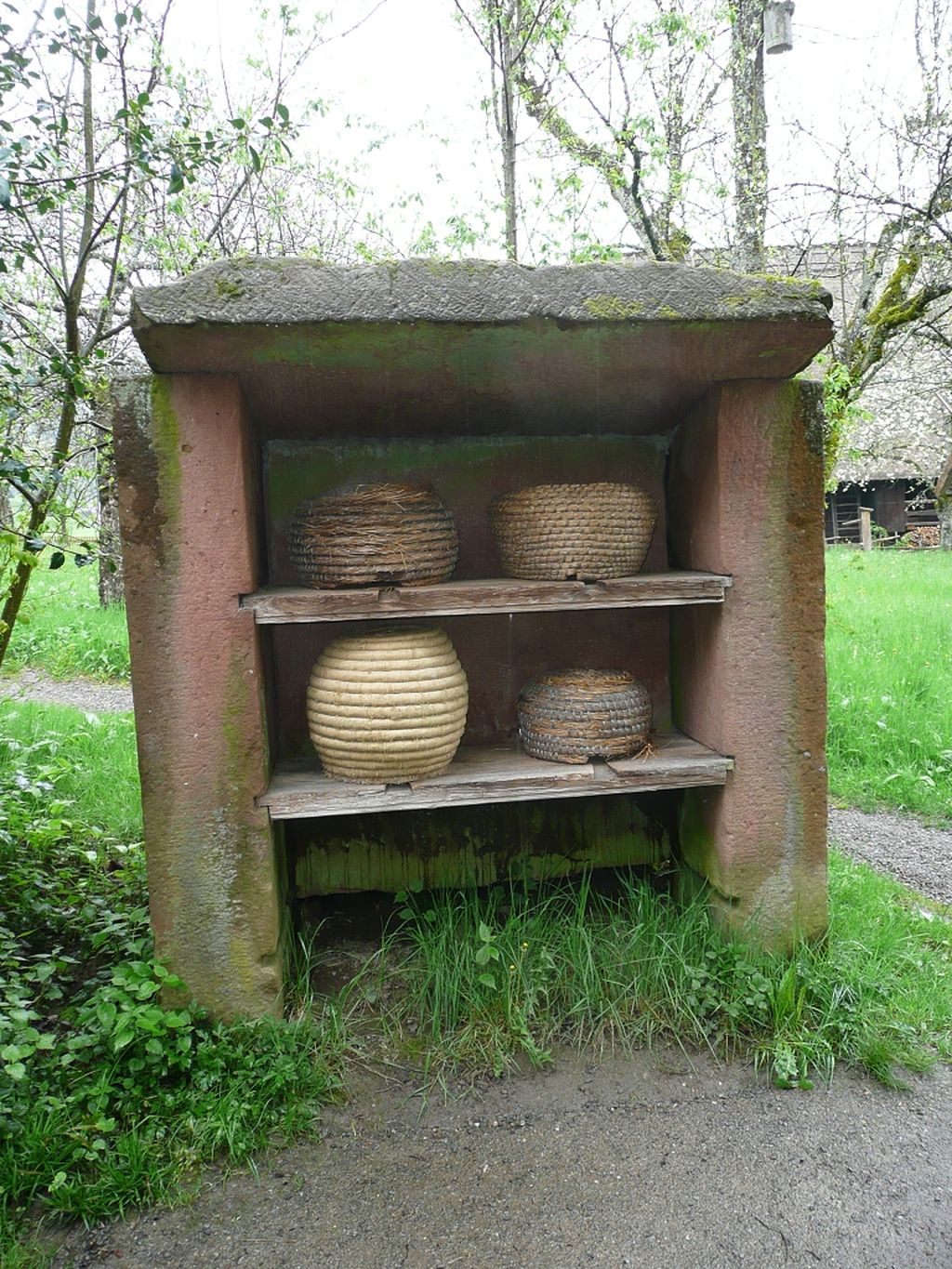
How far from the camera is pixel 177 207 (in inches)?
150

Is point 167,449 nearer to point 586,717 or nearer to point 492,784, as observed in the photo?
point 492,784

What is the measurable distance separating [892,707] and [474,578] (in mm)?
3544

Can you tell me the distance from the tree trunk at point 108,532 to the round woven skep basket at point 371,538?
58cm

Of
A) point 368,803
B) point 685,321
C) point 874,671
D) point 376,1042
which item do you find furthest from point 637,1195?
point 874,671

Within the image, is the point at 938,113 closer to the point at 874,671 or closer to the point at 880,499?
the point at 874,671

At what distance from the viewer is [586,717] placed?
8.87ft

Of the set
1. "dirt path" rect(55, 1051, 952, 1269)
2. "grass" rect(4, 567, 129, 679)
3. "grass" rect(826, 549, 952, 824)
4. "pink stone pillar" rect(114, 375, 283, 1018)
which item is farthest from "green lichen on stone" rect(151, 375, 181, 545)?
"grass" rect(4, 567, 129, 679)

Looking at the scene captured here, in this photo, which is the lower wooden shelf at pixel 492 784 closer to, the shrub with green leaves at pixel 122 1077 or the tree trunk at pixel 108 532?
the shrub with green leaves at pixel 122 1077

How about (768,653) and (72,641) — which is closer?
(768,653)

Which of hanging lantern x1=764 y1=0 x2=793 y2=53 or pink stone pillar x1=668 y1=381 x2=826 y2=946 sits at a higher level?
hanging lantern x1=764 y1=0 x2=793 y2=53

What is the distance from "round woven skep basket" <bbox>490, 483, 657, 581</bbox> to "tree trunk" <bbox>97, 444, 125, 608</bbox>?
4.06 ft

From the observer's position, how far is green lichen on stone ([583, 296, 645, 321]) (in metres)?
2.17

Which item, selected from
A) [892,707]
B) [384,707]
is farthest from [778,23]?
[384,707]

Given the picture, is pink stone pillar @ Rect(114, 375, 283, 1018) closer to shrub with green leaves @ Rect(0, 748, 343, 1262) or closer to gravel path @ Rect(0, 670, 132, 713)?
shrub with green leaves @ Rect(0, 748, 343, 1262)
